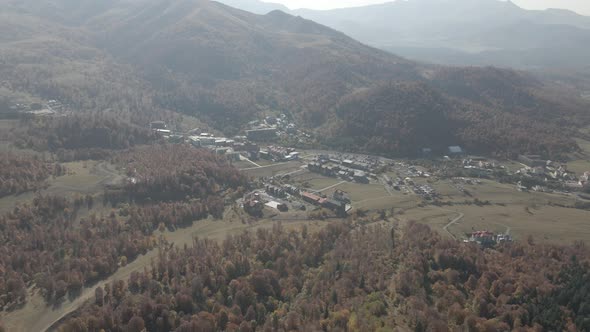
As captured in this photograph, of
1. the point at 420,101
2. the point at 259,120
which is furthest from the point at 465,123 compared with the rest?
the point at 259,120

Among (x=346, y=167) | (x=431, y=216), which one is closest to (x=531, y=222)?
(x=431, y=216)

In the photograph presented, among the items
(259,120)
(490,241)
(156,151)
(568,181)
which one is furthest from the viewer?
(259,120)

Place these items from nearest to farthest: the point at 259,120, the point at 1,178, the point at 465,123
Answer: the point at 1,178
the point at 465,123
the point at 259,120

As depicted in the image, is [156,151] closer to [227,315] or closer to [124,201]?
[124,201]

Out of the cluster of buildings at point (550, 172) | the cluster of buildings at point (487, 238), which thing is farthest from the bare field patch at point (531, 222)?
the cluster of buildings at point (550, 172)

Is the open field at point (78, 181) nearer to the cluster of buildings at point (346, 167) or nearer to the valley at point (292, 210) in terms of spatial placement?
the valley at point (292, 210)

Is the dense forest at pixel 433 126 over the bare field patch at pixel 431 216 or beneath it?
over

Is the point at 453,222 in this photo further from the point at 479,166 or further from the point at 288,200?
the point at 479,166
